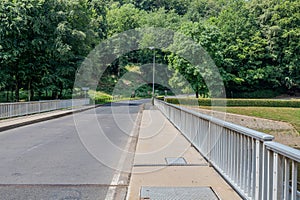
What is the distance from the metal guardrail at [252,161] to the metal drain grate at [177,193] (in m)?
0.42

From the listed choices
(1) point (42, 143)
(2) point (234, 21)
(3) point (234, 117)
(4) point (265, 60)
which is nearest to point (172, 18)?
(2) point (234, 21)

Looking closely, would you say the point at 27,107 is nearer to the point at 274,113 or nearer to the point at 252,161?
the point at 252,161

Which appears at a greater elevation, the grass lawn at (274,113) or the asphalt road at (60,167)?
the asphalt road at (60,167)

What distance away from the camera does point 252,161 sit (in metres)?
3.69

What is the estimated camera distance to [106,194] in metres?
4.61

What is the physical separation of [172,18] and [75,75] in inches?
1912

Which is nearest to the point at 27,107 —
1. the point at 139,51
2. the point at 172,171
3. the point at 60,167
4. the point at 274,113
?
the point at 60,167

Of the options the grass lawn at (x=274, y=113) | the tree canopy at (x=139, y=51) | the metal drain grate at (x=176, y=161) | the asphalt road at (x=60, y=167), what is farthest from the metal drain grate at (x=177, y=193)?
the tree canopy at (x=139, y=51)

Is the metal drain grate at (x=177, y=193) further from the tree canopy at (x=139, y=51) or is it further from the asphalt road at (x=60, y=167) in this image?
the tree canopy at (x=139, y=51)

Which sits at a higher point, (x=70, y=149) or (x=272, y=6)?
(x=272, y=6)

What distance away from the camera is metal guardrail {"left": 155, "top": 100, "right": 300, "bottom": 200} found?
2.85m

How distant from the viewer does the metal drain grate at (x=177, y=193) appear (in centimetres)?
420

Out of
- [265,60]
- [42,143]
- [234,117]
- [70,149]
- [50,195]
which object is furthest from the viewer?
[265,60]

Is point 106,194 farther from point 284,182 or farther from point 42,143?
point 42,143
